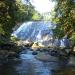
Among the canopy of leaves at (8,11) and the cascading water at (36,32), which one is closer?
the canopy of leaves at (8,11)

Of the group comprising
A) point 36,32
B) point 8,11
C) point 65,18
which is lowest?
point 36,32

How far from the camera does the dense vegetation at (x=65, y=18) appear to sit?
25.4m

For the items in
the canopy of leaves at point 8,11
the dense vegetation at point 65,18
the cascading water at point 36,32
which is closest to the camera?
the canopy of leaves at point 8,11

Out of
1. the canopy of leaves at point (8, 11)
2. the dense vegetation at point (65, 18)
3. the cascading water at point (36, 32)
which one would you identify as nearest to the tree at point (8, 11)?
the canopy of leaves at point (8, 11)

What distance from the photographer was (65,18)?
1047 inches

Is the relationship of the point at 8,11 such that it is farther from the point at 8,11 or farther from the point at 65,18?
the point at 65,18

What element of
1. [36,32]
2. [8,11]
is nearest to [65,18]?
[8,11]

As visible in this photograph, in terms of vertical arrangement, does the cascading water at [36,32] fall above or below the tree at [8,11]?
below

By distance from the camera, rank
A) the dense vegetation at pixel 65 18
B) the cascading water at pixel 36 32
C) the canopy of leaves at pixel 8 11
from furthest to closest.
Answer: the cascading water at pixel 36 32 < the dense vegetation at pixel 65 18 < the canopy of leaves at pixel 8 11

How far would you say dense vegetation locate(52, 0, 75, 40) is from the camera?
2536cm

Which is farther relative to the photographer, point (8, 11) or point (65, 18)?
point (65, 18)

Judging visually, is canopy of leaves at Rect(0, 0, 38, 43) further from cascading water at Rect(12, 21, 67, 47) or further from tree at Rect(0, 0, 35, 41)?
cascading water at Rect(12, 21, 67, 47)

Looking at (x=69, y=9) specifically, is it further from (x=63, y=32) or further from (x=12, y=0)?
(x=12, y=0)

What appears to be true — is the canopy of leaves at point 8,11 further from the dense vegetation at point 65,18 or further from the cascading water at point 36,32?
the cascading water at point 36,32
